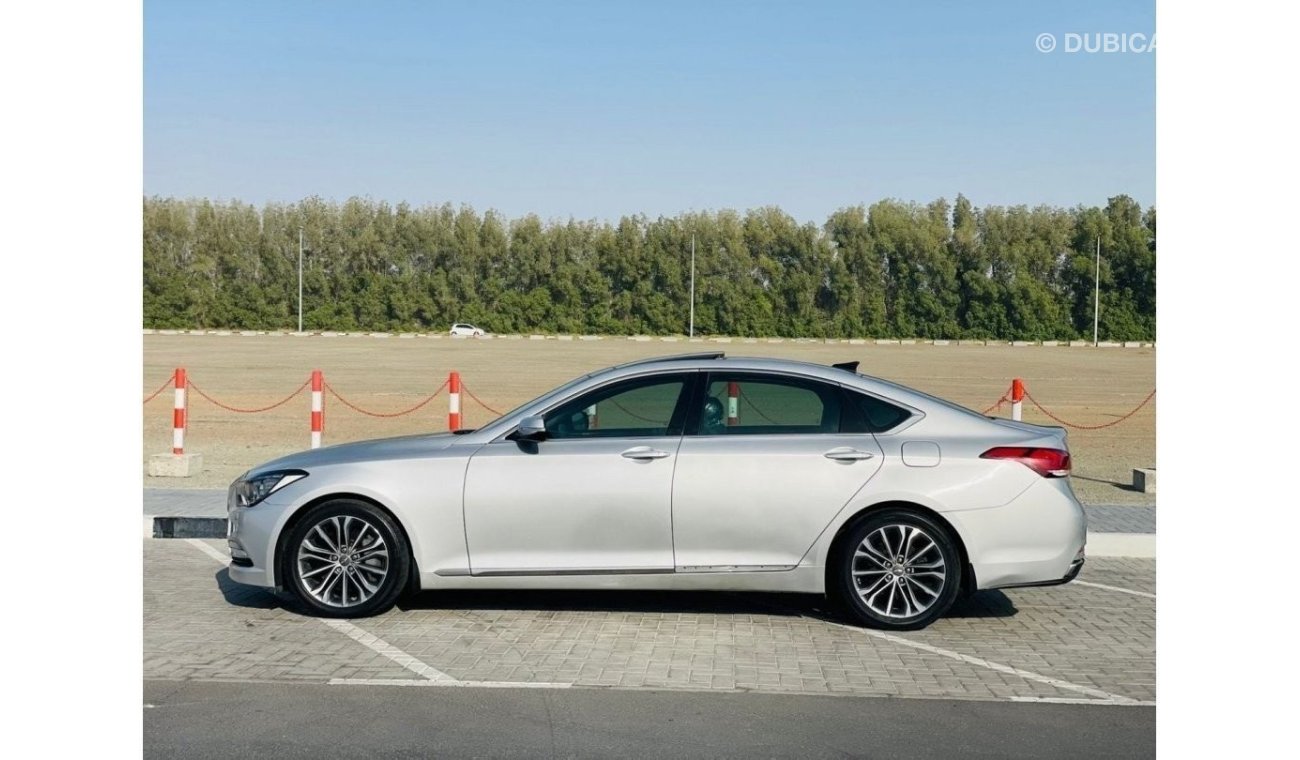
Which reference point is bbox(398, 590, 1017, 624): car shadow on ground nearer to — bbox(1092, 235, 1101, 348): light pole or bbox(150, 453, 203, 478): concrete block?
bbox(150, 453, 203, 478): concrete block

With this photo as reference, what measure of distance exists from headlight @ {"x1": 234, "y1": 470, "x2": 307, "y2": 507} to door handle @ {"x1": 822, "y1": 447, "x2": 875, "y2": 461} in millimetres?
3060

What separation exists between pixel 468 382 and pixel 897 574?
28645 millimetres

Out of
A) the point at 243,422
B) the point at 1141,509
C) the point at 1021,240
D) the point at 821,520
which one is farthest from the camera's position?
the point at 1021,240

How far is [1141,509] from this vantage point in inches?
513

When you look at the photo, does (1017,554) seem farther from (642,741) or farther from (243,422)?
(243,422)

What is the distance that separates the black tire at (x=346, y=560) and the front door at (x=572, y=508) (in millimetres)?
481

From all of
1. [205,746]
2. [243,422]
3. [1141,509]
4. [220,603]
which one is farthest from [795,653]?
[243,422]

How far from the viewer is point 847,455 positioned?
26.3ft

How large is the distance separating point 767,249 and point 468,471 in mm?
80895

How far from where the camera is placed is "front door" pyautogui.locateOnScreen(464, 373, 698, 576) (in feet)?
26.2

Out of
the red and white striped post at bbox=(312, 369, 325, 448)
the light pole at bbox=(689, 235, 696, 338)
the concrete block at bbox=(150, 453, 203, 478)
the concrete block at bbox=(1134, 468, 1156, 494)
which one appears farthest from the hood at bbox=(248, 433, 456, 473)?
the light pole at bbox=(689, 235, 696, 338)

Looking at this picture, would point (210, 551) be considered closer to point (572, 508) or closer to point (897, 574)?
point (572, 508)

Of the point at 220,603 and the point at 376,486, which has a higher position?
the point at 376,486

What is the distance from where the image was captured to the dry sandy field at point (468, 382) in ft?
61.7
